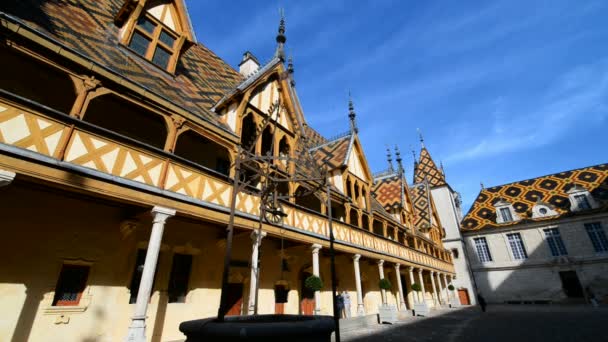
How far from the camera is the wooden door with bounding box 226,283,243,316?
10.1 meters

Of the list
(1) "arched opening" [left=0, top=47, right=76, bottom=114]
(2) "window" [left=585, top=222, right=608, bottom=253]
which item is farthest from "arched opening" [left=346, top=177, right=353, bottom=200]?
(2) "window" [left=585, top=222, right=608, bottom=253]

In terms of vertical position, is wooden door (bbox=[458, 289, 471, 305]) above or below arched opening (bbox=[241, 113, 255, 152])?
below

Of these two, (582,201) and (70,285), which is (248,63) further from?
(582,201)

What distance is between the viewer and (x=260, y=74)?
1106 cm

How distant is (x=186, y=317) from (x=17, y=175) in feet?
18.7

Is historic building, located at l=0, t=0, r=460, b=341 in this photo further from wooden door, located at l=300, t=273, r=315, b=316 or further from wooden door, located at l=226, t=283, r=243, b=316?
wooden door, located at l=300, t=273, r=315, b=316

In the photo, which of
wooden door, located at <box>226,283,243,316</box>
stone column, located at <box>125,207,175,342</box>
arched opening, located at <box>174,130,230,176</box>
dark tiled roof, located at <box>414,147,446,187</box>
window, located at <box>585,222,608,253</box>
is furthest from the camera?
dark tiled roof, located at <box>414,147,446,187</box>

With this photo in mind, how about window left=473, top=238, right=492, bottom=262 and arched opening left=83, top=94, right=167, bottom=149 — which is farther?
window left=473, top=238, right=492, bottom=262

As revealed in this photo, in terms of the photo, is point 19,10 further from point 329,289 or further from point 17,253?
point 329,289

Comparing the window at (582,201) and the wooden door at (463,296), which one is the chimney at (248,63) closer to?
the wooden door at (463,296)

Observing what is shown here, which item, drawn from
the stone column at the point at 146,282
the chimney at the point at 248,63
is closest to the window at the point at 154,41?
the stone column at the point at 146,282

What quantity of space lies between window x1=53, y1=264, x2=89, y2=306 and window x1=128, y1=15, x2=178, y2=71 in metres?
6.33

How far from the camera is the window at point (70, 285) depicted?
6.48m

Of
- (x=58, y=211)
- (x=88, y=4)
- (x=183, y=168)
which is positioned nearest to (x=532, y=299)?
(x=183, y=168)
